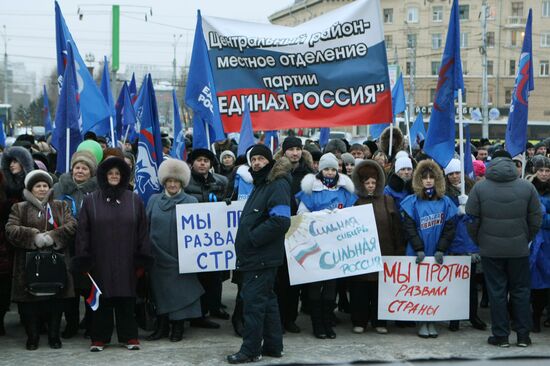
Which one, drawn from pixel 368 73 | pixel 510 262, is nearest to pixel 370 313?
pixel 510 262

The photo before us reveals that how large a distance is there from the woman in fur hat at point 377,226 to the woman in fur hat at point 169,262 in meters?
1.55

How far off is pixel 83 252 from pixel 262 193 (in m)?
1.62

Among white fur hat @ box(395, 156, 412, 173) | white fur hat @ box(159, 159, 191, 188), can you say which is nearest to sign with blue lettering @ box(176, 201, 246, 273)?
white fur hat @ box(159, 159, 191, 188)

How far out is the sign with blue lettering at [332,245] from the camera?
779 cm

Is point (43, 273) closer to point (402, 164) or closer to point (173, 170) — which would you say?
point (173, 170)

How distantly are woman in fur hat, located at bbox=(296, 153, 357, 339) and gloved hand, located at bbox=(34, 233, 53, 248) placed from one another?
92.0 inches

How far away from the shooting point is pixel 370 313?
27.2 ft

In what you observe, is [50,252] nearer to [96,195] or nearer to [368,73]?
[96,195]

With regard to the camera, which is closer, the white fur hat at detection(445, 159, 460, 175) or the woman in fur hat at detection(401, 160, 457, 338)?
the woman in fur hat at detection(401, 160, 457, 338)

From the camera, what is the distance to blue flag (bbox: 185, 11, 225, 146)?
9.96m

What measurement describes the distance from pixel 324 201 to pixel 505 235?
1695 mm

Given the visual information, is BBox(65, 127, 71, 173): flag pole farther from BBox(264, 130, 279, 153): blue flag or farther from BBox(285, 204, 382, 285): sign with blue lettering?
BBox(264, 130, 279, 153): blue flag

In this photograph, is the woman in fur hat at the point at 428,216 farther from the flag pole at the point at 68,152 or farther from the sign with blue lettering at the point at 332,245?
the flag pole at the point at 68,152

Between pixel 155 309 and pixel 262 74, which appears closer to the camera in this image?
pixel 155 309
